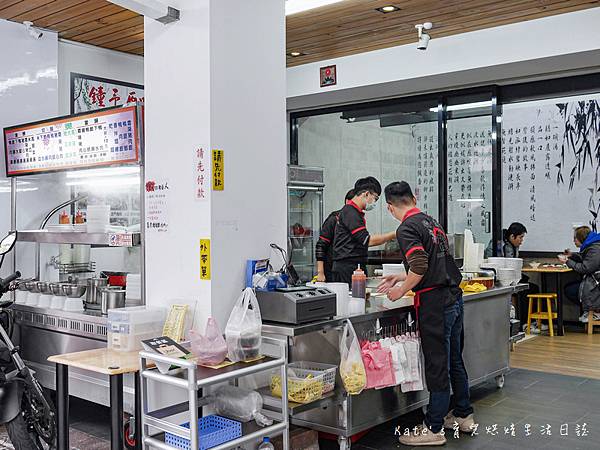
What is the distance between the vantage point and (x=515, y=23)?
596 cm

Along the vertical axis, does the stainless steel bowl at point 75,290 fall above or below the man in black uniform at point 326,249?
Answer: below

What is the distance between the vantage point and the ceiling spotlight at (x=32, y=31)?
Result: 5.34m

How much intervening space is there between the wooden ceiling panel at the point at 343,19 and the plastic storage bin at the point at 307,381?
9.93 ft

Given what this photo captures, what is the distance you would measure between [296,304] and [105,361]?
40.3 inches

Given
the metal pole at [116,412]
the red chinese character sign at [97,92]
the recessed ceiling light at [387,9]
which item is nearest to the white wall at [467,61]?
the recessed ceiling light at [387,9]

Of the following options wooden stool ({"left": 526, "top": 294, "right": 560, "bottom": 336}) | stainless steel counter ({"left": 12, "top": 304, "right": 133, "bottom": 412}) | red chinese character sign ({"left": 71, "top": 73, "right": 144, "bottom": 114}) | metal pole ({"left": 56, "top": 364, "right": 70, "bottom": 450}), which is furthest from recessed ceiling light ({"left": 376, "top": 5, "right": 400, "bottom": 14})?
wooden stool ({"left": 526, "top": 294, "right": 560, "bottom": 336})

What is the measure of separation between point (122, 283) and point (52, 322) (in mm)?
539

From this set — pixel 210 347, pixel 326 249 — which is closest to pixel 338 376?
pixel 210 347

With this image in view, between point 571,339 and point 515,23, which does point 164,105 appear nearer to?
point 515,23

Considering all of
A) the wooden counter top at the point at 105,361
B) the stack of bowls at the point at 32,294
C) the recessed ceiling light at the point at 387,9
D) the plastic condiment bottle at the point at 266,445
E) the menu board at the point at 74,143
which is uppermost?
the recessed ceiling light at the point at 387,9

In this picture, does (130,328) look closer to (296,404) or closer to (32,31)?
(296,404)

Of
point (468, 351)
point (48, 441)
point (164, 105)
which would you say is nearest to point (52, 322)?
point (48, 441)

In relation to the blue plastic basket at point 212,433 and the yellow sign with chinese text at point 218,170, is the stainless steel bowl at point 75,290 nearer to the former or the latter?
the yellow sign with chinese text at point 218,170

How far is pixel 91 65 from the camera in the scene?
612 cm
